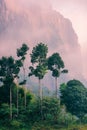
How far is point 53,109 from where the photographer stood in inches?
3605

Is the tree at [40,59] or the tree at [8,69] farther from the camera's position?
the tree at [40,59]

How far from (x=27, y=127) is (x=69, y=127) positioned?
27.5 ft

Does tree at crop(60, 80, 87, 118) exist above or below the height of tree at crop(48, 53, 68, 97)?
below

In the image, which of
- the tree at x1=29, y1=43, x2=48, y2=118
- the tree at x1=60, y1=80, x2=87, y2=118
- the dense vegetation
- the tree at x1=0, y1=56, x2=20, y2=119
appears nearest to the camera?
the dense vegetation

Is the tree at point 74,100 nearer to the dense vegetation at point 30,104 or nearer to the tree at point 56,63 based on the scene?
the dense vegetation at point 30,104

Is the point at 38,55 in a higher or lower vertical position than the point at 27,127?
higher

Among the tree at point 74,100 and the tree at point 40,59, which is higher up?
the tree at point 40,59

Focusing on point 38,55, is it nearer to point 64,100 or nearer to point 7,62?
point 7,62

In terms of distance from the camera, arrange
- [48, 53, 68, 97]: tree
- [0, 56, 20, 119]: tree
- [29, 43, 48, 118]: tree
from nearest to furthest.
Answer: [0, 56, 20, 119]: tree → [29, 43, 48, 118]: tree → [48, 53, 68, 97]: tree

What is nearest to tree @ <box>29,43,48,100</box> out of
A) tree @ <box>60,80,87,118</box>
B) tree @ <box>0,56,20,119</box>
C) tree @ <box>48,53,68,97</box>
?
tree @ <box>48,53,68,97</box>

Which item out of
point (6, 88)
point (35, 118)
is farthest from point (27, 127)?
point (6, 88)

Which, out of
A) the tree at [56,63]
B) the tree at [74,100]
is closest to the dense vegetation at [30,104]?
the tree at [56,63]

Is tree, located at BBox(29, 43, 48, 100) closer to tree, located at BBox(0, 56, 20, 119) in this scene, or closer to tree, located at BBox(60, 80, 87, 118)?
tree, located at BBox(0, 56, 20, 119)

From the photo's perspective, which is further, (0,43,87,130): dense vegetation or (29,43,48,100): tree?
(29,43,48,100): tree
